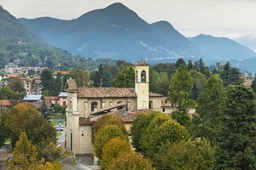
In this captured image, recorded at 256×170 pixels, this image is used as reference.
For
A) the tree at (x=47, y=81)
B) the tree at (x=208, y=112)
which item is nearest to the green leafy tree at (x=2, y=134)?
the tree at (x=208, y=112)

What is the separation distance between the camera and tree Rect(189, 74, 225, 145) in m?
41.5

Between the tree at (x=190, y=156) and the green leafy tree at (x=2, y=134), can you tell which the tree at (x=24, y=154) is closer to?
the tree at (x=190, y=156)

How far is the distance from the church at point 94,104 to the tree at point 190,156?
72.4 feet

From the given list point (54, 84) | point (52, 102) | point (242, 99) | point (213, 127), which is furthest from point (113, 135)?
point (54, 84)

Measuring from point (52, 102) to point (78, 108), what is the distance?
67469mm

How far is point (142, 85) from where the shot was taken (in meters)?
62.7

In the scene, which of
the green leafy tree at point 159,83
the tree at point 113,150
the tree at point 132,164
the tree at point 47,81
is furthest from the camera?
the tree at point 47,81

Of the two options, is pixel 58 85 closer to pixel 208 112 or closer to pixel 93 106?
pixel 93 106

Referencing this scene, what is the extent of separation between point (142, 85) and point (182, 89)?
8.17 m

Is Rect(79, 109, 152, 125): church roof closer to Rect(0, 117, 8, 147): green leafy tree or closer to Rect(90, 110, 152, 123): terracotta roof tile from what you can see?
Rect(90, 110, 152, 123): terracotta roof tile

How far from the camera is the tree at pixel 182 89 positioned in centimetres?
5444

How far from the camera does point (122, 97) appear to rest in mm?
62750

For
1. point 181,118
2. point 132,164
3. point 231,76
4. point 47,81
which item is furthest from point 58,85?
point 132,164

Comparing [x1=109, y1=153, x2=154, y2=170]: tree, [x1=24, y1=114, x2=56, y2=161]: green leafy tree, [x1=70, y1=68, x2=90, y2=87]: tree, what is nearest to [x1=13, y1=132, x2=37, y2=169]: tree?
[x1=109, y1=153, x2=154, y2=170]: tree
